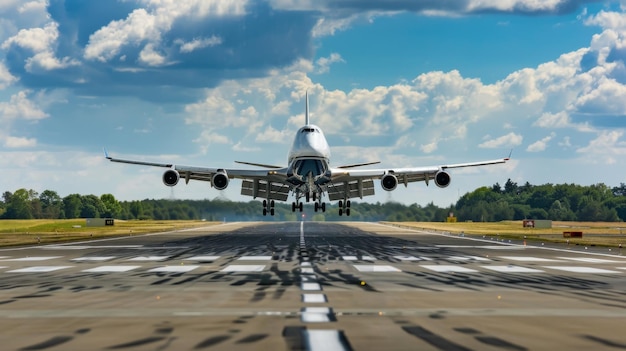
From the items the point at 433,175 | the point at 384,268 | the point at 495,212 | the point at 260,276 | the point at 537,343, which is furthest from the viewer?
the point at 495,212

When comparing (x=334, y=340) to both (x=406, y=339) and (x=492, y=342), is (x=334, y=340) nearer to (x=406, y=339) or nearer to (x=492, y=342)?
(x=406, y=339)

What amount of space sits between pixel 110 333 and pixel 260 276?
40.1 feet

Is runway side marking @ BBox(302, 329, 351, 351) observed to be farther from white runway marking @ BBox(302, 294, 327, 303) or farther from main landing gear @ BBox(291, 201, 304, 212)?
main landing gear @ BBox(291, 201, 304, 212)

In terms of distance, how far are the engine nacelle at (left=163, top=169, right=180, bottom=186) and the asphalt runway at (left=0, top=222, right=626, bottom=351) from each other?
1133 inches

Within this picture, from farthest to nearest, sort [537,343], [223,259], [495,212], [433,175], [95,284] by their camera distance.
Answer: [495,212]
[433,175]
[223,259]
[95,284]
[537,343]

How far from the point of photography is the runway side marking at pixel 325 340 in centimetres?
1115

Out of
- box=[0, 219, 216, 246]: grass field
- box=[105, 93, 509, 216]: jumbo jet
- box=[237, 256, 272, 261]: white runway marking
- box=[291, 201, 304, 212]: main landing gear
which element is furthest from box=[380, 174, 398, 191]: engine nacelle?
box=[237, 256, 272, 261]: white runway marking

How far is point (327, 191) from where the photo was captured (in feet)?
221

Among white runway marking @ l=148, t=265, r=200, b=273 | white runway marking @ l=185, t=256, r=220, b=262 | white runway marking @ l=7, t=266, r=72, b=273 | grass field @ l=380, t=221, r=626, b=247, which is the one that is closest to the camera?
white runway marking @ l=148, t=265, r=200, b=273

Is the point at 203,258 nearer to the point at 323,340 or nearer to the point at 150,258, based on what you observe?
the point at 150,258

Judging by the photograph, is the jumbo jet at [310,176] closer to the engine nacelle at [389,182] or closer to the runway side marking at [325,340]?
the engine nacelle at [389,182]

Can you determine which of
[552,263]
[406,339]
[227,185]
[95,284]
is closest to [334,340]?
[406,339]

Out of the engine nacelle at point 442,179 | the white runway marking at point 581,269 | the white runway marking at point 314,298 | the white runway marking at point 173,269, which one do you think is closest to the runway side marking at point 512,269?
the white runway marking at point 581,269

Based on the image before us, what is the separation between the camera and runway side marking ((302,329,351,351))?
11155 millimetres
